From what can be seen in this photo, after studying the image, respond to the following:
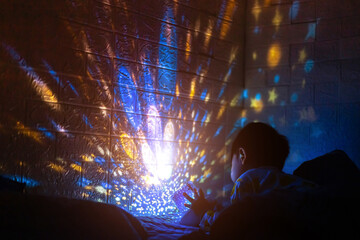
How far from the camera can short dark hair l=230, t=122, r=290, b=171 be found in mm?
1998

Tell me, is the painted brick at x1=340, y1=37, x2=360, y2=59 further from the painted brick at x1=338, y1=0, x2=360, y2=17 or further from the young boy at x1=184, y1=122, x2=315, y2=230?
the young boy at x1=184, y1=122, x2=315, y2=230

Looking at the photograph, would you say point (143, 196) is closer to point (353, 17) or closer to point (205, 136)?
point (205, 136)

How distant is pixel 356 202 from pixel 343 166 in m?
1.17

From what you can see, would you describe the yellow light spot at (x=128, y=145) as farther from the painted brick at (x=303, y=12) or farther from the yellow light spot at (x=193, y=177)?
the painted brick at (x=303, y=12)

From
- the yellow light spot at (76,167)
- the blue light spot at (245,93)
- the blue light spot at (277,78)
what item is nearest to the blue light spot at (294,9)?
the blue light spot at (277,78)

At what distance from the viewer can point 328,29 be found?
3.23 m

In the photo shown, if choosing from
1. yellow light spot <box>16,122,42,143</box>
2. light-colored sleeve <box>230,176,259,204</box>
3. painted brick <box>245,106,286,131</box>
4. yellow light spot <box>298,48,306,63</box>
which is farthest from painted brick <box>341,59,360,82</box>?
yellow light spot <box>16,122,42,143</box>

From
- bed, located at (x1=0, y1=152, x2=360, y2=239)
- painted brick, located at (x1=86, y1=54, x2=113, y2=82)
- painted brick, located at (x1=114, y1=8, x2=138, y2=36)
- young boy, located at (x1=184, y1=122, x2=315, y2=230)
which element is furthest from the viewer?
painted brick, located at (x1=114, y1=8, x2=138, y2=36)

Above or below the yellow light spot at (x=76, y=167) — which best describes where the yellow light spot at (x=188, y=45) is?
above

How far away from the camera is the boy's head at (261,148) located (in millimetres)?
1999

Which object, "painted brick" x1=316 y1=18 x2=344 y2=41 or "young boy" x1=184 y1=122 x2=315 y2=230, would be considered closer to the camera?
"young boy" x1=184 y1=122 x2=315 y2=230

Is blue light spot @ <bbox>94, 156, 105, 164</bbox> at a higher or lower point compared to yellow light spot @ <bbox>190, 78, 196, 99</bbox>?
lower

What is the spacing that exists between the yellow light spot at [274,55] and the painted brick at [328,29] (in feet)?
1.12

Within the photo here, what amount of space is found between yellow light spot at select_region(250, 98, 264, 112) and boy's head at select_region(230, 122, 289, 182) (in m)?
1.53
